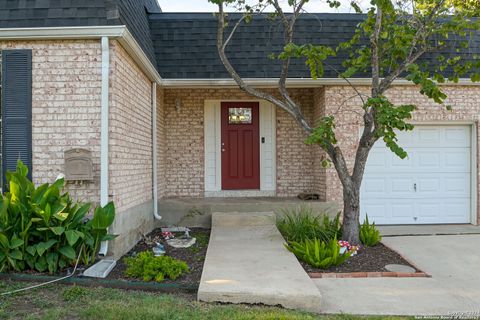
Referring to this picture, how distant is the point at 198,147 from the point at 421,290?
20.4 feet

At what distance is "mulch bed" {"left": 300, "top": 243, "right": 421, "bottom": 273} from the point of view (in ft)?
19.6

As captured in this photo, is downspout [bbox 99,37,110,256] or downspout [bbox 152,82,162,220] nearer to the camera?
downspout [bbox 99,37,110,256]

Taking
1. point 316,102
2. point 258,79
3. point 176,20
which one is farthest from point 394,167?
point 176,20

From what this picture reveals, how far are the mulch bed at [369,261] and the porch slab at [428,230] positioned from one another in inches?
70.0

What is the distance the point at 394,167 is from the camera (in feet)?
31.6

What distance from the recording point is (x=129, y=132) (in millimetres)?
7035

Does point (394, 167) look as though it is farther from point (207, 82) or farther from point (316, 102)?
point (207, 82)

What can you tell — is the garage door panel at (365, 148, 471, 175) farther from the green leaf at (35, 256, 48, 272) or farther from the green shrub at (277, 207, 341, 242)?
the green leaf at (35, 256, 48, 272)

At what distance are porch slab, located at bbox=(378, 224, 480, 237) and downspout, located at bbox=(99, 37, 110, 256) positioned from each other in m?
5.42

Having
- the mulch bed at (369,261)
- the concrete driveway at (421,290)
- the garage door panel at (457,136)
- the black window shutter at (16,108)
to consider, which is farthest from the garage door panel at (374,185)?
the black window shutter at (16,108)

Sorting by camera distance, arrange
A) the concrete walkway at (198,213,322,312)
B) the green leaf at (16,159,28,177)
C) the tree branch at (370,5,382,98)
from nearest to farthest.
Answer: the concrete walkway at (198,213,322,312) < the green leaf at (16,159,28,177) < the tree branch at (370,5,382,98)

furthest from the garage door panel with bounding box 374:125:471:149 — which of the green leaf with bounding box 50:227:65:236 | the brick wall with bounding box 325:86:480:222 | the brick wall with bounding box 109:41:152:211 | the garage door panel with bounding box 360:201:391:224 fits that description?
the green leaf with bounding box 50:227:65:236

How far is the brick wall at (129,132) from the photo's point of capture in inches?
243

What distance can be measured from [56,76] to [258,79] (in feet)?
13.7
